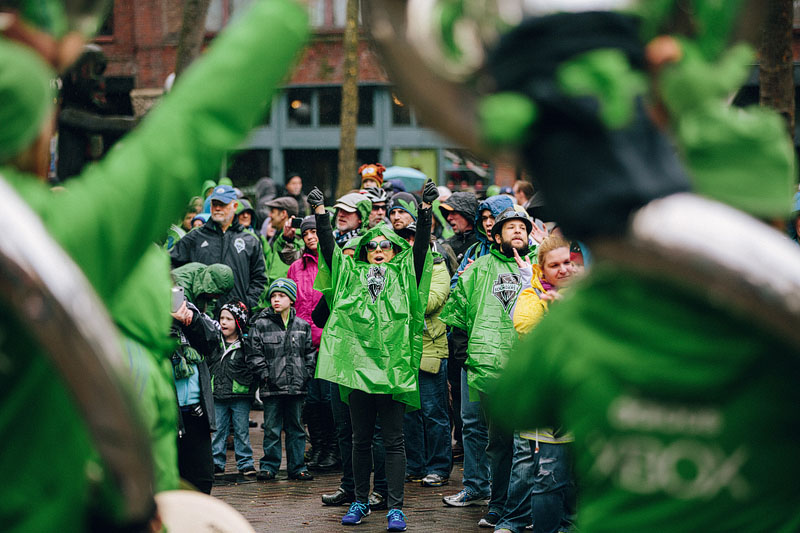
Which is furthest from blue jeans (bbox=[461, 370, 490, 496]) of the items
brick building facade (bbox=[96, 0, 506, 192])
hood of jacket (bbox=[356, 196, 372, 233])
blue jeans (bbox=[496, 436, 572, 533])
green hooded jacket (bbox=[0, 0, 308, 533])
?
brick building facade (bbox=[96, 0, 506, 192])

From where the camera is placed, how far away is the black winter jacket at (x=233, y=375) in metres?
10.1

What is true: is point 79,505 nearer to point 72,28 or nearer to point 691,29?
point 72,28

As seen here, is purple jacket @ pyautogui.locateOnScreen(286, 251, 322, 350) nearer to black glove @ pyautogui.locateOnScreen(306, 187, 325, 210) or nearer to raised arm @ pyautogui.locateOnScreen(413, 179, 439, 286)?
black glove @ pyautogui.locateOnScreen(306, 187, 325, 210)

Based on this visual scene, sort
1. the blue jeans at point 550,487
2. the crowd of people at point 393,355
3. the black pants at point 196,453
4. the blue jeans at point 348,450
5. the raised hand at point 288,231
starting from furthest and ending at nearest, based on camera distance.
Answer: the raised hand at point 288,231 < the blue jeans at point 348,450 < the crowd of people at point 393,355 < the black pants at point 196,453 < the blue jeans at point 550,487

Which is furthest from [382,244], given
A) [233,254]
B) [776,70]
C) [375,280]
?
[776,70]

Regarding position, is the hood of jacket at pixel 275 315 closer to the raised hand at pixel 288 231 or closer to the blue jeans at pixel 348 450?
the blue jeans at pixel 348 450

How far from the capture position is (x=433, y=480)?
9602mm

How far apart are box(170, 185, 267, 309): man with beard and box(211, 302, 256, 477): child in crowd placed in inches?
59.0

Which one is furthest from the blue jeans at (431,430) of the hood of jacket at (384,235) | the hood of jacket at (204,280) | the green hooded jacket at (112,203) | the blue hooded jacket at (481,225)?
the green hooded jacket at (112,203)

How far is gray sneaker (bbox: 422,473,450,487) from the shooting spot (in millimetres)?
9602

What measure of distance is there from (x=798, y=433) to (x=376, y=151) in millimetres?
24419

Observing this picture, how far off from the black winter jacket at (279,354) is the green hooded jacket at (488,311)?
2147mm

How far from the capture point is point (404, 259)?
8531 millimetres

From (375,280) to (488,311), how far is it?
2.82ft
